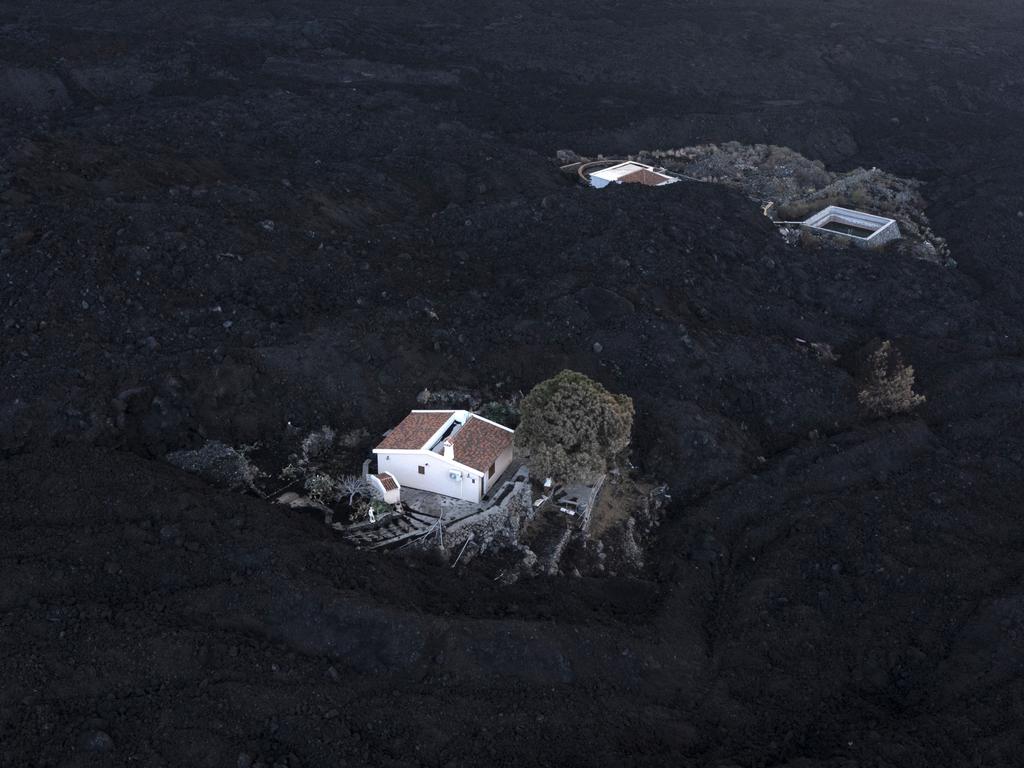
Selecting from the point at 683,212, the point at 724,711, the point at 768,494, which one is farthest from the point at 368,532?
the point at 683,212

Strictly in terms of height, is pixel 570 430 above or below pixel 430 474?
above

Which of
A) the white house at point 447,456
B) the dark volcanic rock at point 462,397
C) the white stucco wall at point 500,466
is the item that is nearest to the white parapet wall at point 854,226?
the dark volcanic rock at point 462,397

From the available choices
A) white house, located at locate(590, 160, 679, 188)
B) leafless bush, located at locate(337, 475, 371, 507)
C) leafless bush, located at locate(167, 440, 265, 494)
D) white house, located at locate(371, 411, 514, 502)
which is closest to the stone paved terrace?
white house, located at locate(371, 411, 514, 502)

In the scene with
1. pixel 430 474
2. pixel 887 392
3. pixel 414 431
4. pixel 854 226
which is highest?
pixel 414 431

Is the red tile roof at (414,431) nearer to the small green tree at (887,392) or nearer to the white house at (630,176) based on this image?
the small green tree at (887,392)

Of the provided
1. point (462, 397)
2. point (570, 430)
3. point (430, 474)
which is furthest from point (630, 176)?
point (430, 474)

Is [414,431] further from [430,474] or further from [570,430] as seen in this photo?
[570,430]

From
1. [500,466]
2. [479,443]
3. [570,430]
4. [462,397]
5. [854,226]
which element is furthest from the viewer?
[854,226]
